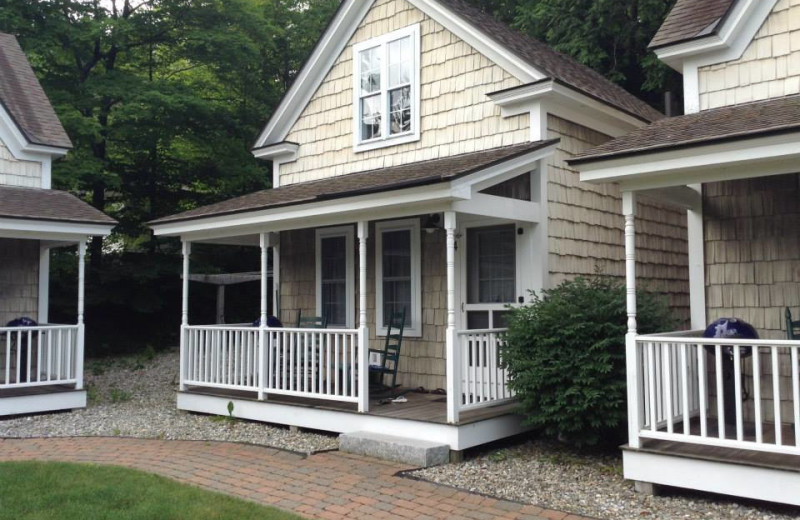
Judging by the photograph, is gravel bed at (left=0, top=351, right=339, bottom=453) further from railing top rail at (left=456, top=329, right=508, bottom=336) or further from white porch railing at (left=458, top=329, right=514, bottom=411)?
railing top rail at (left=456, top=329, right=508, bottom=336)

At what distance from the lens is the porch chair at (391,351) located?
9023 mm

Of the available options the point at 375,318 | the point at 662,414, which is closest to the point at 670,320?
the point at 662,414

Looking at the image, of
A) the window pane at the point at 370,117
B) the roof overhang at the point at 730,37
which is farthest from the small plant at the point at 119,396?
the roof overhang at the point at 730,37

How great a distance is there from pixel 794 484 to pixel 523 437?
136 inches

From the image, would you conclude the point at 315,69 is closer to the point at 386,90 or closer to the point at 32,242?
the point at 386,90

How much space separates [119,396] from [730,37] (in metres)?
10.5

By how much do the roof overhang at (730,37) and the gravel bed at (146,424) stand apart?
5.79 m

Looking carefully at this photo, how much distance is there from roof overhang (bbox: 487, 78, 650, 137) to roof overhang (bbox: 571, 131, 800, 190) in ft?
7.95

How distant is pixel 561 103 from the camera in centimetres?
908

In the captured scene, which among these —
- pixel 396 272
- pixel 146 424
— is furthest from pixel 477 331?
pixel 146 424

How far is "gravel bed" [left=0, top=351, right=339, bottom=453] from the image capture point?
342 inches

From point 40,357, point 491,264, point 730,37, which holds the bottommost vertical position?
point 40,357

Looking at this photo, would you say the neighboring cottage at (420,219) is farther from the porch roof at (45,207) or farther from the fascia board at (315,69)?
the porch roof at (45,207)

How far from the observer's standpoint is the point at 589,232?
953 cm
